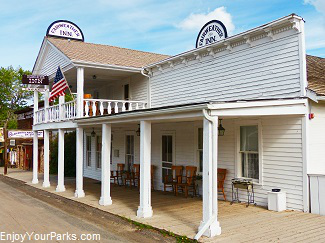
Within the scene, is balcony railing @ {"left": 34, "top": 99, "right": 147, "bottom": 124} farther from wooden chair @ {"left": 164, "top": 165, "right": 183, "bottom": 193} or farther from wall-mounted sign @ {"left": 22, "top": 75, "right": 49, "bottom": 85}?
wooden chair @ {"left": 164, "top": 165, "right": 183, "bottom": 193}

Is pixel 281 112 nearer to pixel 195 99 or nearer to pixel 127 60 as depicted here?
pixel 195 99

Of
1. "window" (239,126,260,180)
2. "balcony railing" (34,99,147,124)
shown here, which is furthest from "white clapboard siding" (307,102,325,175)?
"balcony railing" (34,99,147,124)

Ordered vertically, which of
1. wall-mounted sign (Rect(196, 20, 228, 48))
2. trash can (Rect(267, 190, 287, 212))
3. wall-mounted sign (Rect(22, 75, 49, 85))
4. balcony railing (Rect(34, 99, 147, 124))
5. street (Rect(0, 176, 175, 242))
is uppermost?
wall-mounted sign (Rect(196, 20, 228, 48))

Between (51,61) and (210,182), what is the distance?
11782mm

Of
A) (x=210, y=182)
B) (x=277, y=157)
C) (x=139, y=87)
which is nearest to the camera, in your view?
(x=210, y=182)

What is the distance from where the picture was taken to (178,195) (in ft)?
40.1

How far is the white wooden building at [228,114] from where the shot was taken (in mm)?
7855

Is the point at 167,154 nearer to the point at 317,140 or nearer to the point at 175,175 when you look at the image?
the point at 175,175

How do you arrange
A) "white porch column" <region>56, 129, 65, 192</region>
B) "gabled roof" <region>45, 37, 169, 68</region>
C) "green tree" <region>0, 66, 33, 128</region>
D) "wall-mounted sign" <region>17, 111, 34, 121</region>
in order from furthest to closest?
"green tree" <region>0, 66, 33, 128</region>, "wall-mounted sign" <region>17, 111, 34, 121</region>, "white porch column" <region>56, 129, 65, 192</region>, "gabled roof" <region>45, 37, 169, 68</region>

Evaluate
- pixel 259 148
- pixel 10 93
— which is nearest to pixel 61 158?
pixel 259 148

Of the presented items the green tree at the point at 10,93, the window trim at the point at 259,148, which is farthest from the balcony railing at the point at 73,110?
the green tree at the point at 10,93

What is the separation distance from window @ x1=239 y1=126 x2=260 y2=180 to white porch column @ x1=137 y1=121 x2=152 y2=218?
3.09 m

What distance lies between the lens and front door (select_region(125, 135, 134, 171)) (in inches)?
634

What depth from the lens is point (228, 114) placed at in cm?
730
